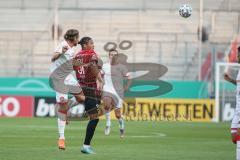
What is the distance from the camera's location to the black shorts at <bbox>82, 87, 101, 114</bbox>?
15438 mm

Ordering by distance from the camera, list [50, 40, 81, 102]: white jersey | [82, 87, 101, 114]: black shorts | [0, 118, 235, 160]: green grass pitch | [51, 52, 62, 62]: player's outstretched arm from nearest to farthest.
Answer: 1. [0, 118, 235, 160]: green grass pitch
2. [82, 87, 101, 114]: black shorts
3. [51, 52, 62, 62]: player's outstretched arm
4. [50, 40, 81, 102]: white jersey

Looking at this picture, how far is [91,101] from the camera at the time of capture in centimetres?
1552

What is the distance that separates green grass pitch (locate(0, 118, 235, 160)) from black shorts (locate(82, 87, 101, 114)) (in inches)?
34.2

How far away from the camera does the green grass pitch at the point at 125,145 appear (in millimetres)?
14805

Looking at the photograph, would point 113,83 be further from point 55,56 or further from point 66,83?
point 55,56

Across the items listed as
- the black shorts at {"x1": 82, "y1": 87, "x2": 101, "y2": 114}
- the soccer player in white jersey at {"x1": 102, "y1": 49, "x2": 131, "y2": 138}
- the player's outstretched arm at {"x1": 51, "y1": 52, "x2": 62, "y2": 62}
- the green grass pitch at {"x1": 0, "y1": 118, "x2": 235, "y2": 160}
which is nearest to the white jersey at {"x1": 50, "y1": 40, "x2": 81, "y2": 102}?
the player's outstretched arm at {"x1": 51, "y1": 52, "x2": 62, "y2": 62}

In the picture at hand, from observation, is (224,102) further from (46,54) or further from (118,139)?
(118,139)

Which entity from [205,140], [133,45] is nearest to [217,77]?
[133,45]

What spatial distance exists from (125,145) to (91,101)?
2694 millimetres

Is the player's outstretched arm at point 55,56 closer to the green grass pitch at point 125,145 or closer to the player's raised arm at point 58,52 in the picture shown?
the player's raised arm at point 58,52

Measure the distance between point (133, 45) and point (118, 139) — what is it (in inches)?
690

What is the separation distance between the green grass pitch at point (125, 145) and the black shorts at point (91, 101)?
0.87 m

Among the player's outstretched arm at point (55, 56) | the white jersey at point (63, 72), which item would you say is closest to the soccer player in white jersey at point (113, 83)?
the white jersey at point (63, 72)

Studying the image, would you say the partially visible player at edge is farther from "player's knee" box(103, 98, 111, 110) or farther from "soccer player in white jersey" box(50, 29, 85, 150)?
"player's knee" box(103, 98, 111, 110)
